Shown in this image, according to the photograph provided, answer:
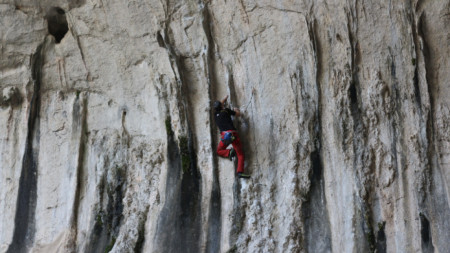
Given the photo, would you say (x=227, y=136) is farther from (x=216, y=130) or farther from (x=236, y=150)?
(x=216, y=130)

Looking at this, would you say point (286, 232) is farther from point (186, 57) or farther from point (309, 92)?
point (186, 57)

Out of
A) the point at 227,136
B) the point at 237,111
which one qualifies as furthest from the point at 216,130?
the point at 227,136

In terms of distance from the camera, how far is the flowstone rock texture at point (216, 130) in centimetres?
831

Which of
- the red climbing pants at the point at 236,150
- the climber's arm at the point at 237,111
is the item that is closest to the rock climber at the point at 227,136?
the red climbing pants at the point at 236,150

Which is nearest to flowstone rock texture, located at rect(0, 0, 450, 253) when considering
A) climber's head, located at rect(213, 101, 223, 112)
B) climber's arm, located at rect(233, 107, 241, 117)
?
climber's arm, located at rect(233, 107, 241, 117)

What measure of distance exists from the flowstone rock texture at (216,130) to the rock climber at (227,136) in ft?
0.72

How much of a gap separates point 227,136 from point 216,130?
0.64m

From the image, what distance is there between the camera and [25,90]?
1068 cm

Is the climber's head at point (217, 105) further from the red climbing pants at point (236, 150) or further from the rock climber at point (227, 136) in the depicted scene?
the red climbing pants at point (236, 150)

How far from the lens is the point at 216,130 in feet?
31.2

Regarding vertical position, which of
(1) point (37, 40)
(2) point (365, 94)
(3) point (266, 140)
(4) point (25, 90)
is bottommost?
(3) point (266, 140)

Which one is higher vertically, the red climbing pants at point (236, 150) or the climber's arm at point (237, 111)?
the climber's arm at point (237, 111)

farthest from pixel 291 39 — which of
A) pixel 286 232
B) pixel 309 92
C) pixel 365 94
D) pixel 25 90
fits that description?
pixel 25 90

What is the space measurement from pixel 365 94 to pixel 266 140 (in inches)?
69.8
